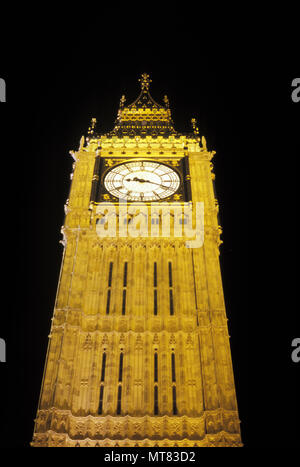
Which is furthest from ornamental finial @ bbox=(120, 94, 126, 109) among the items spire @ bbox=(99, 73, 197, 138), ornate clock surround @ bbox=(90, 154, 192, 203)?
ornate clock surround @ bbox=(90, 154, 192, 203)

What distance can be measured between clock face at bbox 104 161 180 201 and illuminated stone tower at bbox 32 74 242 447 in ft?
0.18

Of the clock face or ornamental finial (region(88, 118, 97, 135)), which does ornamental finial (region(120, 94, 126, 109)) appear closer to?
ornamental finial (region(88, 118, 97, 135))

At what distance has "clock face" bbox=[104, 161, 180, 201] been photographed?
30109 mm

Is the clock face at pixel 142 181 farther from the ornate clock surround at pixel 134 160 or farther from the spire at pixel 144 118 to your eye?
the spire at pixel 144 118

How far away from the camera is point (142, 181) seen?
30.8 metres

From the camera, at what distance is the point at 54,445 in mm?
20594

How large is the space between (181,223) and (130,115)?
1462 cm

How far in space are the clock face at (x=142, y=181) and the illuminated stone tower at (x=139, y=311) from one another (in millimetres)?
55

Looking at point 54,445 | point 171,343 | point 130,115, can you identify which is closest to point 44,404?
point 54,445

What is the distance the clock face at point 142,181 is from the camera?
30109 mm

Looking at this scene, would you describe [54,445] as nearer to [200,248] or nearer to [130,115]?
[200,248]

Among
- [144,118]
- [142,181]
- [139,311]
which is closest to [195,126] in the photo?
[144,118]

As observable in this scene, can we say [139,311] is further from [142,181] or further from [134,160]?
[134,160]

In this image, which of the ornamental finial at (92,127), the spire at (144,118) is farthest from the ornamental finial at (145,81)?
the ornamental finial at (92,127)
